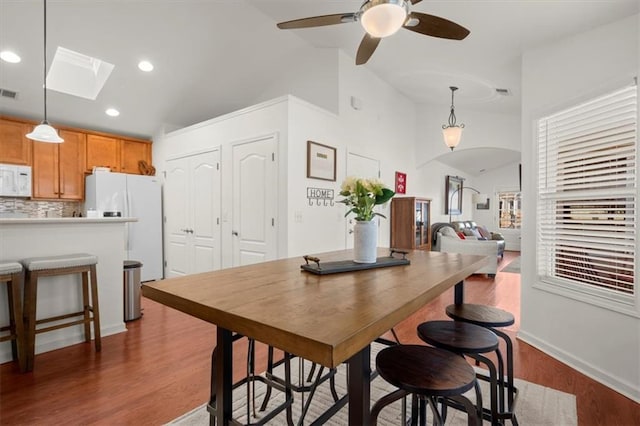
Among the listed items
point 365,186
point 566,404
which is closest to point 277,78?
point 365,186

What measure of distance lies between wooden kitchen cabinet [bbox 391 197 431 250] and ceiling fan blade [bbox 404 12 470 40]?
3620mm

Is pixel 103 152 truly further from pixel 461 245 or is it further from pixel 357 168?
pixel 461 245

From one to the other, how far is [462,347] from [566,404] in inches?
46.4

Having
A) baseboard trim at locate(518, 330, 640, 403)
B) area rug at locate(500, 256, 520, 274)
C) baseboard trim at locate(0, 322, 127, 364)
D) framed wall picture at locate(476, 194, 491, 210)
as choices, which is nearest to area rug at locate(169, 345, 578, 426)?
baseboard trim at locate(518, 330, 640, 403)

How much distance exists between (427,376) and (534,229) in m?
2.33

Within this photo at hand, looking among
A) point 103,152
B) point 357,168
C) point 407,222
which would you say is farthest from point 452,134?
point 103,152

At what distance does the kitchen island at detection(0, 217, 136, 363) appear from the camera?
2447 mm

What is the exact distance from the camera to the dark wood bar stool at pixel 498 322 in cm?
157

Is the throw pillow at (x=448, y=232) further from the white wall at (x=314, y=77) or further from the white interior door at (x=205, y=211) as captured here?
the white interior door at (x=205, y=211)

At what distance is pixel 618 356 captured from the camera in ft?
6.93

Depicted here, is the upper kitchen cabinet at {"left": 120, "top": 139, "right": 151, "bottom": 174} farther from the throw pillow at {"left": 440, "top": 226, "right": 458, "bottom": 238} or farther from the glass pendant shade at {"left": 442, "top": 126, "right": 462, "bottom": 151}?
the throw pillow at {"left": 440, "top": 226, "right": 458, "bottom": 238}

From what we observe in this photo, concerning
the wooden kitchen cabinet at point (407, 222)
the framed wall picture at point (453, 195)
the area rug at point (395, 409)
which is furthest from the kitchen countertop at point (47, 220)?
the framed wall picture at point (453, 195)

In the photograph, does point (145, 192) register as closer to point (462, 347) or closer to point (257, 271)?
point (257, 271)

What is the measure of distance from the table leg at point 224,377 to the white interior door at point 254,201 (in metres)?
2.41
